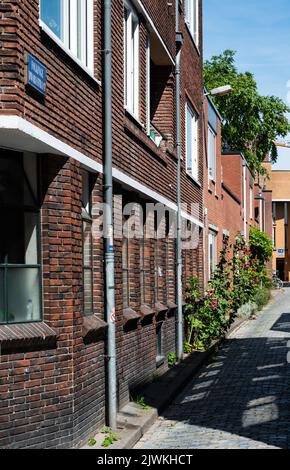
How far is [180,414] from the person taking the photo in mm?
11461

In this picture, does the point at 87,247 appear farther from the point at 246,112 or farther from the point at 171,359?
the point at 246,112

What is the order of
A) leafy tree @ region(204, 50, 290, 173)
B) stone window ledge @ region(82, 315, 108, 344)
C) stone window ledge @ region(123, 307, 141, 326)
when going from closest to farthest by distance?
stone window ledge @ region(82, 315, 108, 344)
stone window ledge @ region(123, 307, 141, 326)
leafy tree @ region(204, 50, 290, 173)

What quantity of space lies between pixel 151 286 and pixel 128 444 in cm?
552

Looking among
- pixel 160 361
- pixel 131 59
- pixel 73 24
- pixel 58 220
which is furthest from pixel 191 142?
pixel 58 220

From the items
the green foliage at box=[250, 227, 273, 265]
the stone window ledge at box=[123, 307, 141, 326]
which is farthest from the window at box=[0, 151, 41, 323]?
the green foliage at box=[250, 227, 273, 265]

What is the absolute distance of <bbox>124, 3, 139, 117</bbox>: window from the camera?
1257 cm

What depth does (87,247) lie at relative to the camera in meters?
9.91

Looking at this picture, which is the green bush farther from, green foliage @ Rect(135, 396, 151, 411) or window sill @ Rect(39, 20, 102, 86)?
window sill @ Rect(39, 20, 102, 86)

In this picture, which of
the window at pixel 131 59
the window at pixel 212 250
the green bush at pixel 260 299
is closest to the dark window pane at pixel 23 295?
the window at pixel 131 59

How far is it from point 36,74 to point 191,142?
1352cm

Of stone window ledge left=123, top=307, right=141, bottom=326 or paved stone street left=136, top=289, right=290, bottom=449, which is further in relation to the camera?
stone window ledge left=123, top=307, right=141, bottom=326

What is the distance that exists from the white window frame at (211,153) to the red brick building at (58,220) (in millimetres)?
13316

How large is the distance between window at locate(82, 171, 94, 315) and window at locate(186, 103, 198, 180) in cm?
1036
